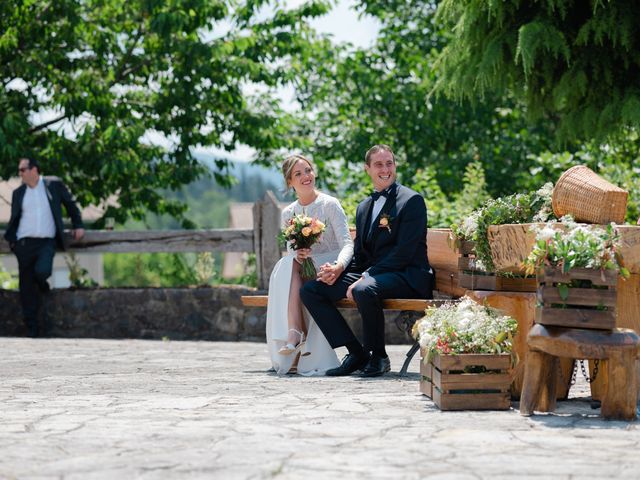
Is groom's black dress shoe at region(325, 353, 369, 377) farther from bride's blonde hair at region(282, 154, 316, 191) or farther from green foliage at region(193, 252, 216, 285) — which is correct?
green foliage at region(193, 252, 216, 285)

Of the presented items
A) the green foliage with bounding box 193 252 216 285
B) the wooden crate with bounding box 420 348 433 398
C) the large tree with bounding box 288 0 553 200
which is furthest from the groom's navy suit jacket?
the large tree with bounding box 288 0 553 200

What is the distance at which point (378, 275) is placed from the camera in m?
8.52

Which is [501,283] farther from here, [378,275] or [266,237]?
[266,237]

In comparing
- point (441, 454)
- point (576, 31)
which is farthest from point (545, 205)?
point (576, 31)

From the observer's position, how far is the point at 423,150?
23125 mm

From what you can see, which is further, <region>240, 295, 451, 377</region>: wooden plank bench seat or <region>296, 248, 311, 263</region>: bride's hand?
<region>296, 248, 311, 263</region>: bride's hand

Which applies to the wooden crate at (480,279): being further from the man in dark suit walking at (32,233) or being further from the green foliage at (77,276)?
the green foliage at (77,276)

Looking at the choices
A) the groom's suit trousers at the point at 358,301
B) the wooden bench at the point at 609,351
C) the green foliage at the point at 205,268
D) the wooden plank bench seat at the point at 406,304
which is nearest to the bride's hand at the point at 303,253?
the groom's suit trousers at the point at 358,301

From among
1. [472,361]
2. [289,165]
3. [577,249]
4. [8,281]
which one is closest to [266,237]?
[289,165]

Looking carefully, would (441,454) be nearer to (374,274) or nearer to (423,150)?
(374,274)

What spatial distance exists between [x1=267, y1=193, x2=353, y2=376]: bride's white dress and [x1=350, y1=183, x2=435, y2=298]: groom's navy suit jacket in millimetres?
315

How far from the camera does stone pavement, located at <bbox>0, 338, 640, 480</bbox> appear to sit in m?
4.68

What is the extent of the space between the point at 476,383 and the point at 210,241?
7.74 m

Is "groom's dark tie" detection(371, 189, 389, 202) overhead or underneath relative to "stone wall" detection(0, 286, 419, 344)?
overhead
